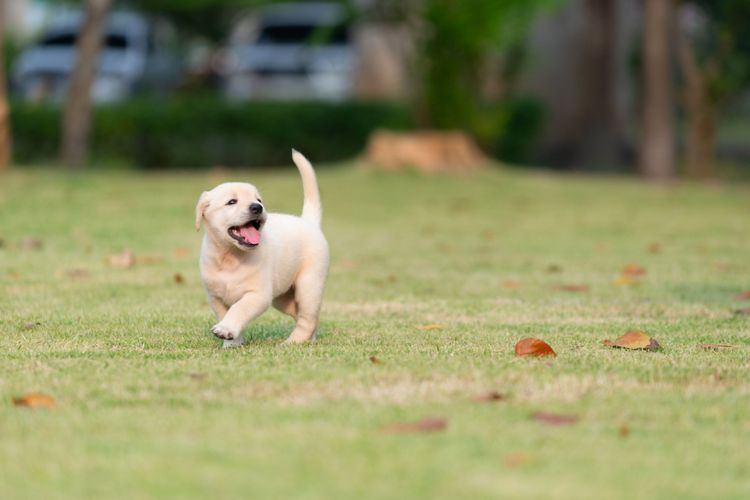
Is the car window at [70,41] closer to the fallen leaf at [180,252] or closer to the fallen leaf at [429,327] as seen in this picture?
the fallen leaf at [180,252]

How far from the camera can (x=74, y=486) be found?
Result: 324 centimetres

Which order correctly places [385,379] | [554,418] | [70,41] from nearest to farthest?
[554,418] → [385,379] → [70,41]

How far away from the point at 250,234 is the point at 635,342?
5.06ft

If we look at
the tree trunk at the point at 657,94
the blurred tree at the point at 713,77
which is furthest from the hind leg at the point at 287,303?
the blurred tree at the point at 713,77

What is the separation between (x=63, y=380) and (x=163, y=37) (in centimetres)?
2659

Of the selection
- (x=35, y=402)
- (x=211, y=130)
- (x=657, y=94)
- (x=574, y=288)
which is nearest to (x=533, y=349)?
(x=35, y=402)

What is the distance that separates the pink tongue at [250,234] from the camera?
518 cm

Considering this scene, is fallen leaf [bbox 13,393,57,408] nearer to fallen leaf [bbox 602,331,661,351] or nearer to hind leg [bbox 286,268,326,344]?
hind leg [bbox 286,268,326,344]

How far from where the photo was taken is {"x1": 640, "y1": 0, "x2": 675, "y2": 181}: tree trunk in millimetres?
17047

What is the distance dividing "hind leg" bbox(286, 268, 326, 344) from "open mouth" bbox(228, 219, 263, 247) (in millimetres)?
384

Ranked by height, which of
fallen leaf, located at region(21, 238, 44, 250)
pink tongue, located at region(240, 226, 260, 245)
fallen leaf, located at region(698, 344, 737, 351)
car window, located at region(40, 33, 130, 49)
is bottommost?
fallen leaf, located at region(21, 238, 44, 250)

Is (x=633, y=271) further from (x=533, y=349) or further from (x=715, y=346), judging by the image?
(x=533, y=349)

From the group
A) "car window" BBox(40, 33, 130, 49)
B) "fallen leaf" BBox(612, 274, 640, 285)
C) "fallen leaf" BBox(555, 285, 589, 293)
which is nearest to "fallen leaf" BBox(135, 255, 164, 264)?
"fallen leaf" BBox(555, 285, 589, 293)

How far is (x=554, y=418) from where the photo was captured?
393cm
